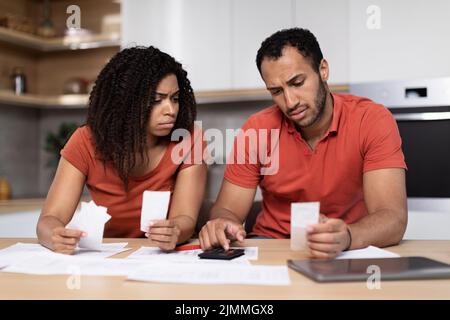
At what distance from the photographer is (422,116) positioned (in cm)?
250

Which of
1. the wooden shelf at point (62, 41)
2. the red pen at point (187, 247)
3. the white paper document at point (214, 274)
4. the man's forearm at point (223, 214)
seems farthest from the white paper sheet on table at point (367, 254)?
the wooden shelf at point (62, 41)

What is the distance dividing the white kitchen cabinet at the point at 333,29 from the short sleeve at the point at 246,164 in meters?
1.32

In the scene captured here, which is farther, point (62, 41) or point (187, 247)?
point (62, 41)

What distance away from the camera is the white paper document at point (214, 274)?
→ 81 cm

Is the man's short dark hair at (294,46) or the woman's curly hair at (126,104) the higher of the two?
the man's short dark hair at (294,46)

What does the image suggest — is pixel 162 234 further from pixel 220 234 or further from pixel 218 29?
pixel 218 29

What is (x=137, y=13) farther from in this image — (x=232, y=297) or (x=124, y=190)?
(x=232, y=297)

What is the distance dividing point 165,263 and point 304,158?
2.38ft

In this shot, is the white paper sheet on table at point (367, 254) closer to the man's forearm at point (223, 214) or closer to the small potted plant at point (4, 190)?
the man's forearm at point (223, 214)

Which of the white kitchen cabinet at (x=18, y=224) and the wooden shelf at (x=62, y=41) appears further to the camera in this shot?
the wooden shelf at (x=62, y=41)

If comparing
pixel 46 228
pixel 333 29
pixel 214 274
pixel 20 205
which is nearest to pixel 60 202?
pixel 46 228

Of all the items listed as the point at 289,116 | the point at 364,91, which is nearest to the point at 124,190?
the point at 289,116

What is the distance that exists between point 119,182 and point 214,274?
2.41 feet

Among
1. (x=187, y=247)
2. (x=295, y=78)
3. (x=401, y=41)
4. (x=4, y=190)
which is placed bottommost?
(x=4, y=190)
